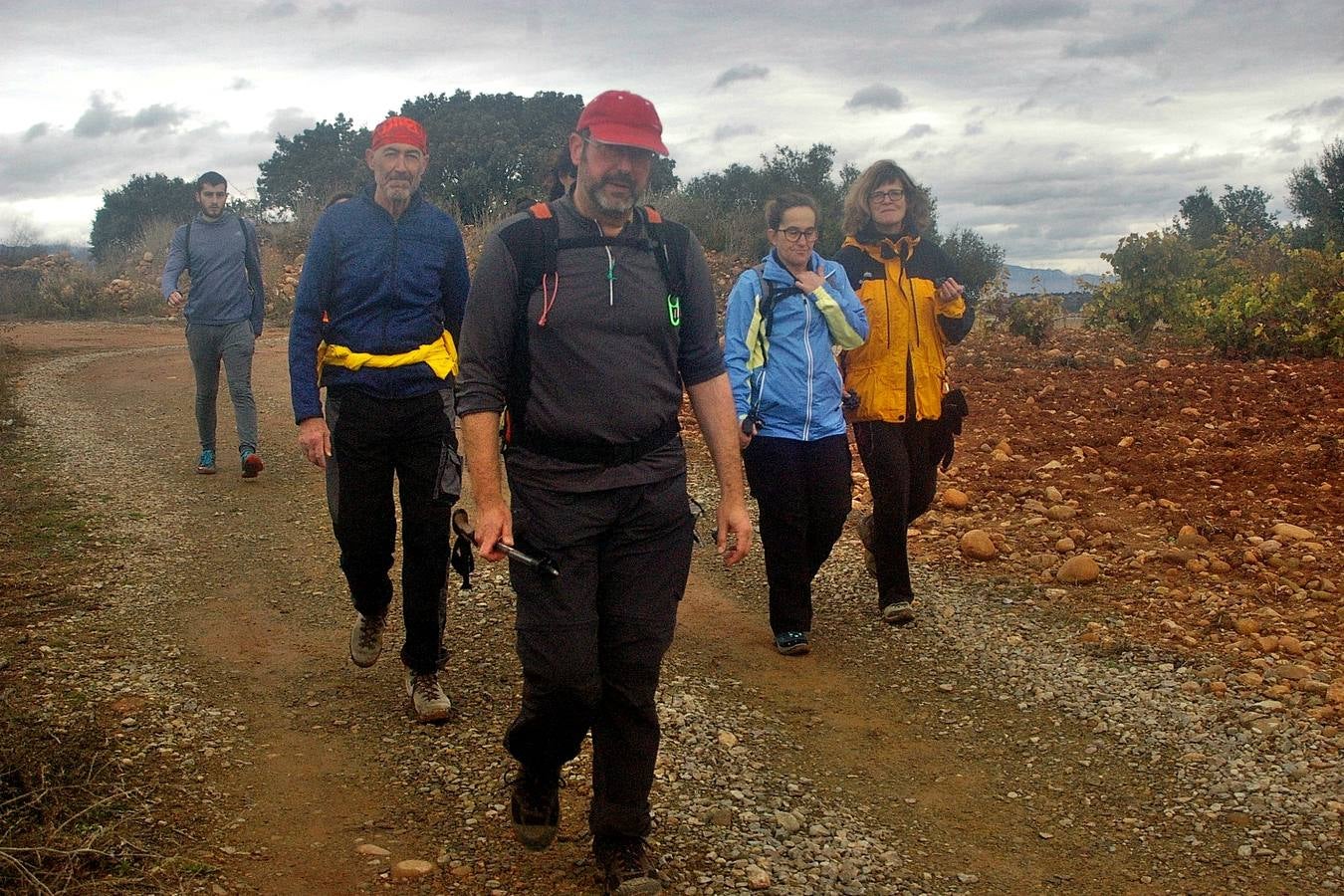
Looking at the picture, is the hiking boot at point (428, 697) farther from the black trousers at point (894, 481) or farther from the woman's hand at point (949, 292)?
the woman's hand at point (949, 292)

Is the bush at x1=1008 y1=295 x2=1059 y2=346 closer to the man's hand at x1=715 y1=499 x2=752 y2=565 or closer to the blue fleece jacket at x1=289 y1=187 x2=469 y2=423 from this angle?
the blue fleece jacket at x1=289 y1=187 x2=469 y2=423

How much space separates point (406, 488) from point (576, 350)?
5.04ft

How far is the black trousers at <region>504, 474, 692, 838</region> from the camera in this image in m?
3.39

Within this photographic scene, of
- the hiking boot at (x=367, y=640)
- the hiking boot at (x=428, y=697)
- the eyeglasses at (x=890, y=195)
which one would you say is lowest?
the hiking boot at (x=428, y=697)

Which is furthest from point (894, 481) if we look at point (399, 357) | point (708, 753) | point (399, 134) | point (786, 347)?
point (399, 134)

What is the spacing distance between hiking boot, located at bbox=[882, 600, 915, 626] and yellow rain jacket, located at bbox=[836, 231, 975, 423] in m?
0.88

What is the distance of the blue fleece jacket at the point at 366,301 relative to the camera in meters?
4.59

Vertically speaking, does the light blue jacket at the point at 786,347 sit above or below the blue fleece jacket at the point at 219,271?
below

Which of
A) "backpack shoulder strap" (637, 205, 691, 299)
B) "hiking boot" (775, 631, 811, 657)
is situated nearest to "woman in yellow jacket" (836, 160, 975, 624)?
"hiking boot" (775, 631, 811, 657)

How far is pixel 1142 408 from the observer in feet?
34.8

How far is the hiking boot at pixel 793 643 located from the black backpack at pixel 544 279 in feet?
7.43

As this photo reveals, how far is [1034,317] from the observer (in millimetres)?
16156

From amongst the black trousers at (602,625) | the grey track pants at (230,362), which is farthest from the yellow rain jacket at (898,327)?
the grey track pants at (230,362)

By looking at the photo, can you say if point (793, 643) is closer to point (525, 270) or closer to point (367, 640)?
point (367, 640)
